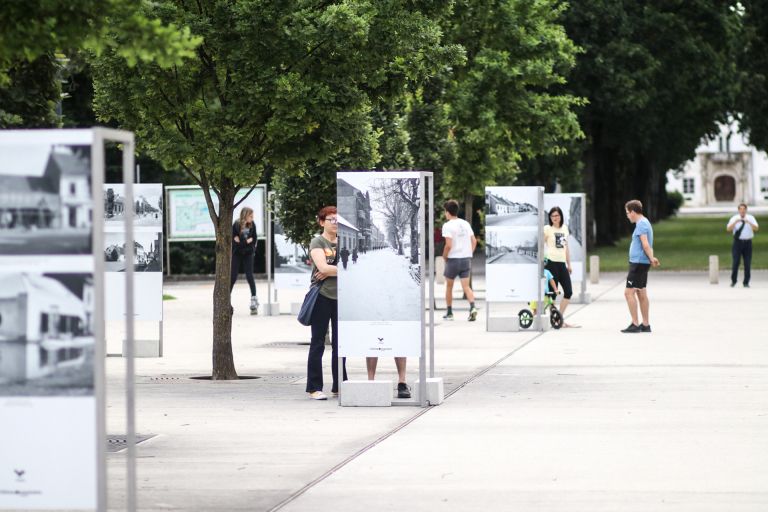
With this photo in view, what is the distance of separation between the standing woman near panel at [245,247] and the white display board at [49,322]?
20070 millimetres

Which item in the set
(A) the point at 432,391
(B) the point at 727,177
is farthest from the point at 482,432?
(B) the point at 727,177

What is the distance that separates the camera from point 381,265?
42.2ft

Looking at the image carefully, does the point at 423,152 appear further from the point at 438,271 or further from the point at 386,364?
the point at 386,364

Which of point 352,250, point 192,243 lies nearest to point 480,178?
point 192,243

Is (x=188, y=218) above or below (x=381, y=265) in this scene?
above

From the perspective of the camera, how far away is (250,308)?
27156 millimetres

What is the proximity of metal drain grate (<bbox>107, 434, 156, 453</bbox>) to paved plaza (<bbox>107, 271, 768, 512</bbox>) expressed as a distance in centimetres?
13

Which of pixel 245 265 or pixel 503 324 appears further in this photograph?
pixel 245 265

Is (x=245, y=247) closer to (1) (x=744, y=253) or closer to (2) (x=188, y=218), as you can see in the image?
(2) (x=188, y=218)

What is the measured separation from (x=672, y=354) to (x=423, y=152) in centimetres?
1142

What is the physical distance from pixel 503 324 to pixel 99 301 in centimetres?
1597

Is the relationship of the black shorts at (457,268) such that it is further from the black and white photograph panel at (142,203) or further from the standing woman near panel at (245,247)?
the black and white photograph panel at (142,203)

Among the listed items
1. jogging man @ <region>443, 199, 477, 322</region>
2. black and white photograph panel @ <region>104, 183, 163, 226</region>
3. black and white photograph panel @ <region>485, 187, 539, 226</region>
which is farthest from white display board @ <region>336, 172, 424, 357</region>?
jogging man @ <region>443, 199, 477, 322</region>

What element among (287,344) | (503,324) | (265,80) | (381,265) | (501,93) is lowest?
(287,344)
